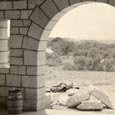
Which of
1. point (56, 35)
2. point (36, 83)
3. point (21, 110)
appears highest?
point (56, 35)

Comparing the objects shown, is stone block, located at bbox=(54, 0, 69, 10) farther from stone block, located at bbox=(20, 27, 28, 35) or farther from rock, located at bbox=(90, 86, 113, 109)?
rock, located at bbox=(90, 86, 113, 109)

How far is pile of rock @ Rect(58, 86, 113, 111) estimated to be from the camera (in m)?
6.44

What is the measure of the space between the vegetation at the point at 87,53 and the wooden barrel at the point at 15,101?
5.46 m

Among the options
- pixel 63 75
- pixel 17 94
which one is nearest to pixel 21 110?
pixel 17 94

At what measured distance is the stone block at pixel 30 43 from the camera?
18.6 ft

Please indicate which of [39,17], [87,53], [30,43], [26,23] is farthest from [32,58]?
[87,53]

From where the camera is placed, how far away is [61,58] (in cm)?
1118

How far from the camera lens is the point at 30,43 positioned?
5703mm

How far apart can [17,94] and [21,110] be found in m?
0.32

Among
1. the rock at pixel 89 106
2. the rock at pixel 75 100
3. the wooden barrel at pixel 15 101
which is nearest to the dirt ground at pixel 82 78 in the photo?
the rock at pixel 75 100

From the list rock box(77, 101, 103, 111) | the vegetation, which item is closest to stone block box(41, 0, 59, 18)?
rock box(77, 101, 103, 111)

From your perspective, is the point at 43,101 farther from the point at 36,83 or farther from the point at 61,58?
the point at 61,58

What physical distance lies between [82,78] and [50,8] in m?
5.09

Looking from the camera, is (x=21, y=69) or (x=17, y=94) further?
(x=21, y=69)
